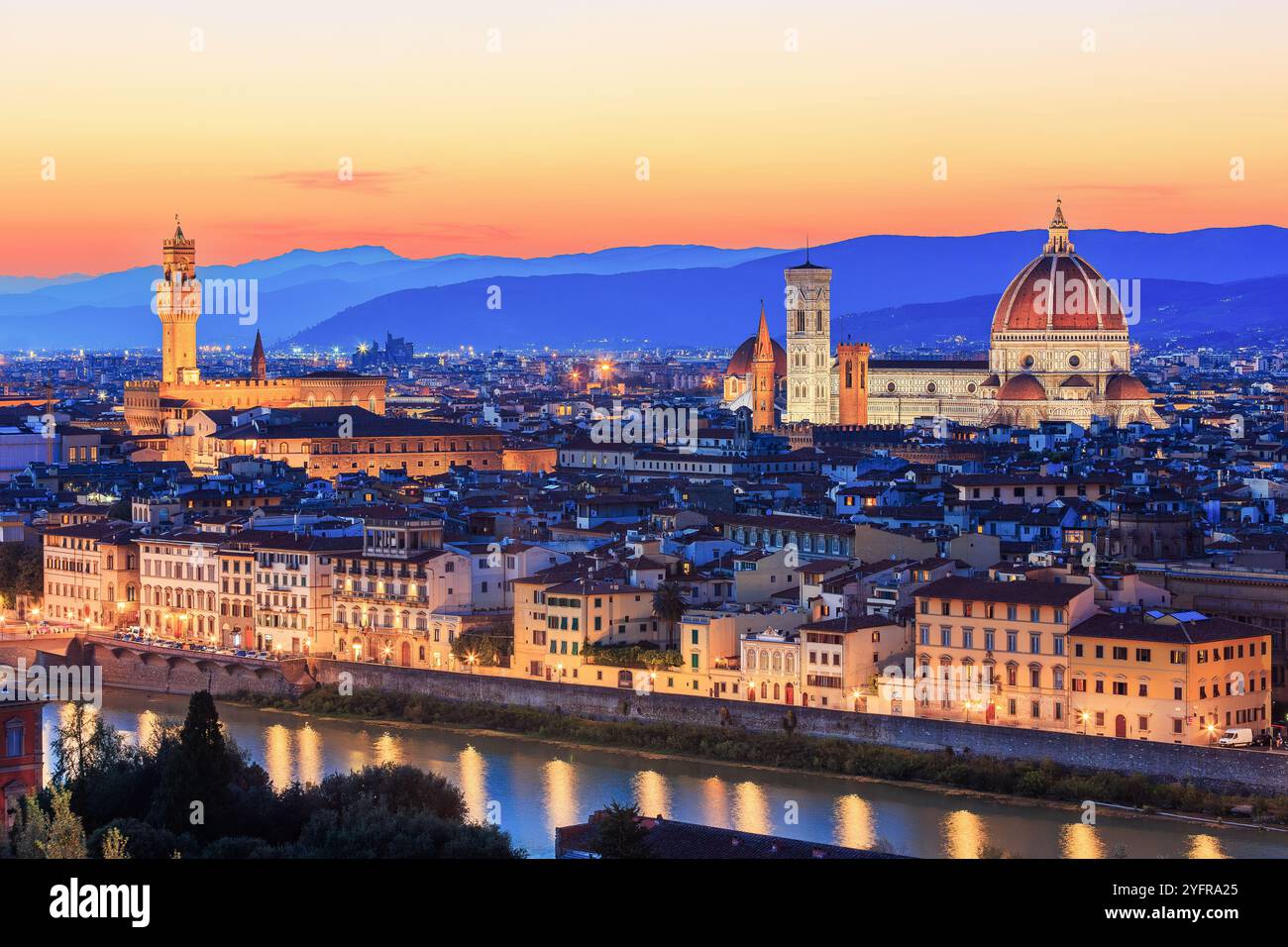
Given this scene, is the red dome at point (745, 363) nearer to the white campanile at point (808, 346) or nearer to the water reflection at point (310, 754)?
the white campanile at point (808, 346)

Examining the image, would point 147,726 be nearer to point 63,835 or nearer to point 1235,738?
point 1235,738

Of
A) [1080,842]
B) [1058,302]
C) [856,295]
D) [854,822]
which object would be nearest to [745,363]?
[1058,302]

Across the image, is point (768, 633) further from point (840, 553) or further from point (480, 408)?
point (480, 408)

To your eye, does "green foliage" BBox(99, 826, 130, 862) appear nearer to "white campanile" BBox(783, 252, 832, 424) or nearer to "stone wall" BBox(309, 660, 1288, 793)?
"stone wall" BBox(309, 660, 1288, 793)

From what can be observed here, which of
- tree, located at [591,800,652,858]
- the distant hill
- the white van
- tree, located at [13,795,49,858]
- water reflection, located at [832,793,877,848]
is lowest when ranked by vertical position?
water reflection, located at [832,793,877,848]

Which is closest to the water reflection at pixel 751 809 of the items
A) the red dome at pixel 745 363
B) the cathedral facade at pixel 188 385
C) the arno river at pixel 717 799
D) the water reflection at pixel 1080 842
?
the arno river at pixel 717 799

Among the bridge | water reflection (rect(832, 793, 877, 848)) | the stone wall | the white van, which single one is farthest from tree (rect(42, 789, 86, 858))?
the bridge
